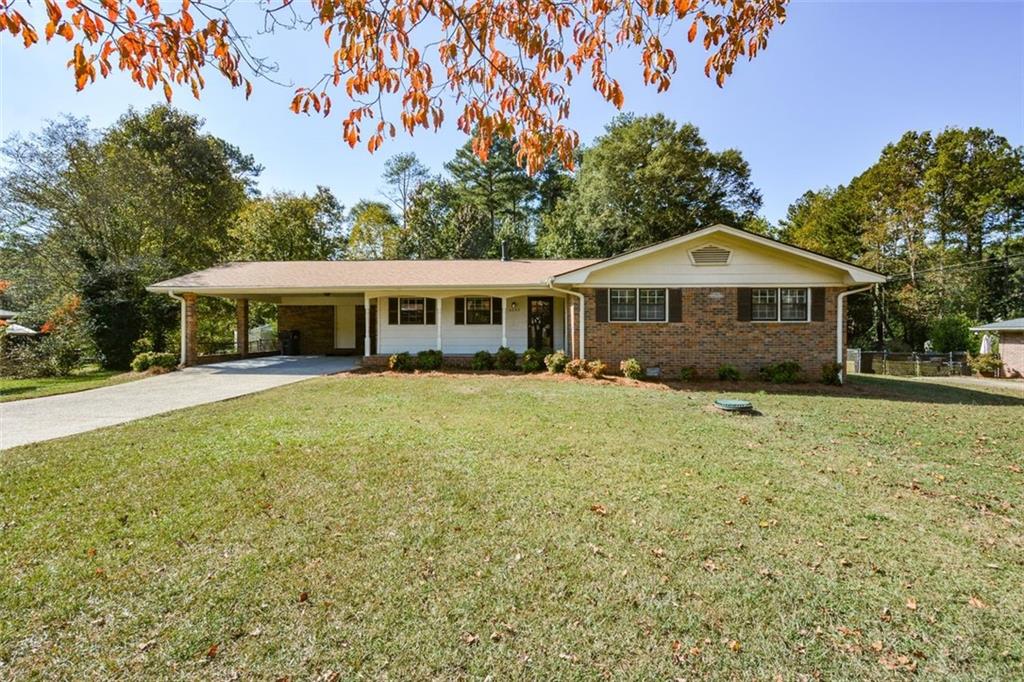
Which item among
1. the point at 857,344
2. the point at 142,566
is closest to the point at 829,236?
the point at 857,344

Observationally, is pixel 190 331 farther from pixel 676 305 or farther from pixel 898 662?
pixel 898 662

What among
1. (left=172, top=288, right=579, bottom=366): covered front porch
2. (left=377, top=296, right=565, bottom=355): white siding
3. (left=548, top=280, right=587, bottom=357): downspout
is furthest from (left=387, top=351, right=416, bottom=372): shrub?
(left=548, top=280, right=587, bottom=357): downspout

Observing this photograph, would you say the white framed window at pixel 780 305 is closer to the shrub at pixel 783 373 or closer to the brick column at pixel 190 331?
the shrub at pixel 783 373

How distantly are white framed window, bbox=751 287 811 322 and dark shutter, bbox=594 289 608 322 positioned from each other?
3849mm

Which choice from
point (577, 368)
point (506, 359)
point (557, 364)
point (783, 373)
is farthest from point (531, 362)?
point (783, 373)

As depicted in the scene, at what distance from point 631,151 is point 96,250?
28328 millimetres

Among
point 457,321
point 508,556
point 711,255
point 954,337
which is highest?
point 711,255

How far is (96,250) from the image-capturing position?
1919cm

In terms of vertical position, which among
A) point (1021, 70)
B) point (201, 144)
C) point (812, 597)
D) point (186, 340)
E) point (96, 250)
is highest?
point (201, 144)

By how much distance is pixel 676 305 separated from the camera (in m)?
12.9

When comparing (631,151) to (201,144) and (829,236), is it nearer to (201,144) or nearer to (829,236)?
(829,236)

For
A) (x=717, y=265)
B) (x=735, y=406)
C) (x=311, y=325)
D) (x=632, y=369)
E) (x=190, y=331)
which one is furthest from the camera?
(x=311, y=325)

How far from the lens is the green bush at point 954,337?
22969 mm

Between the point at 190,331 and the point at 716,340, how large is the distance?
16465 millimetres
